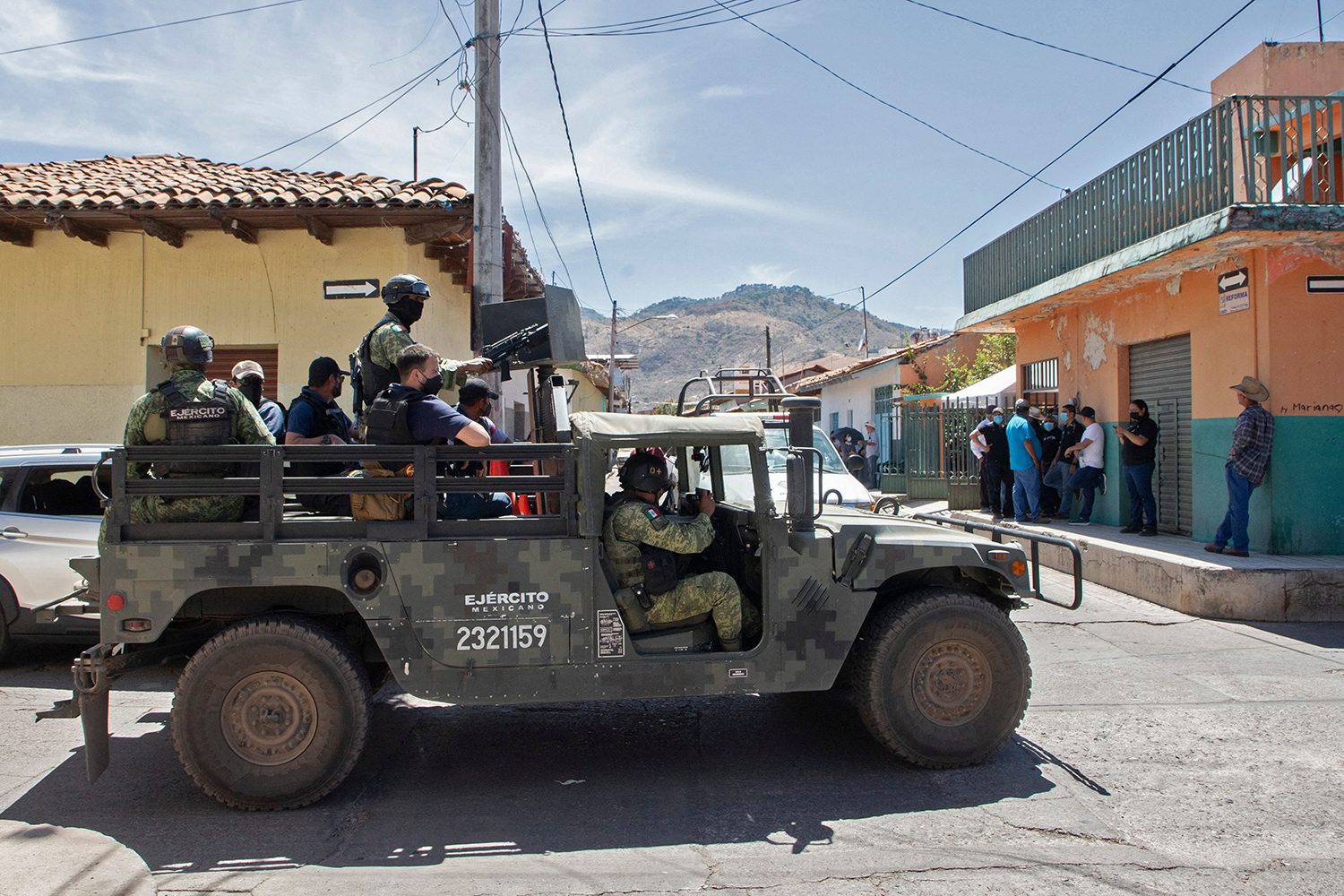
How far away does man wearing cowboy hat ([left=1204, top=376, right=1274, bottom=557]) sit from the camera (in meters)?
8.44

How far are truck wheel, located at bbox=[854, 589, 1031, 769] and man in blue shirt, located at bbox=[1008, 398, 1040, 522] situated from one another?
803 centimetres

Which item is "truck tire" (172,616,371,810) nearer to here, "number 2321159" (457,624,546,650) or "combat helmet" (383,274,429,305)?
"number 2321159" (457,624,546,650)

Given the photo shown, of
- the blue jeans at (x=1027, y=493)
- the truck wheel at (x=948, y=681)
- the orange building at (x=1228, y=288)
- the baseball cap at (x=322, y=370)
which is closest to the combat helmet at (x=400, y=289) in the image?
the baseball cap at (x=322, y=370)

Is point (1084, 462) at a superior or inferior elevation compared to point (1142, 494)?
superior

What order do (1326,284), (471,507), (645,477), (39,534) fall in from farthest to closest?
(1326,284), (39,534), (471,507), (645,477)

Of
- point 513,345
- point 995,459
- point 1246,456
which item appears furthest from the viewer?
point 995,459

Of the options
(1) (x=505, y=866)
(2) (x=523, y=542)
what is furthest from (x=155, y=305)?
(1) (x=505, y=866)

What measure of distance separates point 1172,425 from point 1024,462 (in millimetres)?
1830

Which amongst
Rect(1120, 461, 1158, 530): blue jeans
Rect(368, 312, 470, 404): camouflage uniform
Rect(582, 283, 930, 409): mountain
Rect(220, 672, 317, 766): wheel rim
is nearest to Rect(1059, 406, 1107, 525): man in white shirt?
Rect(1120, 461, 1158, 530): blue jeans

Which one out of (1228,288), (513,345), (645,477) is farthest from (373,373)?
(1228,288)

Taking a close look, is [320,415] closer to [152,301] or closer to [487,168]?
[487,168]

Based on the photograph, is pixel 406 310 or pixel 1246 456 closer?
pixel 406 310

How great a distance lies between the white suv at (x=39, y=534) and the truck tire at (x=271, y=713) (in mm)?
2903

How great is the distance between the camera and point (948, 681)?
14.3ft
